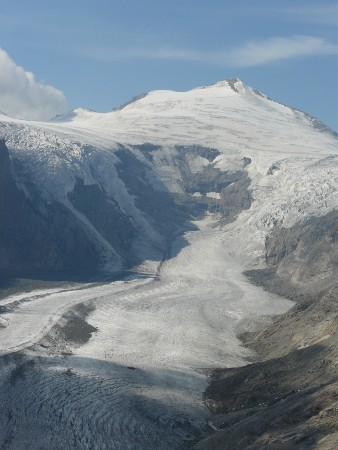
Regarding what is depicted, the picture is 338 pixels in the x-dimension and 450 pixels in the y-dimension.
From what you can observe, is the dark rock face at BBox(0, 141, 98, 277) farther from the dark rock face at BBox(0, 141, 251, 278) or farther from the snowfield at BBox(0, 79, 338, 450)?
the snowfield at BBox(0, 79, 338, 450)

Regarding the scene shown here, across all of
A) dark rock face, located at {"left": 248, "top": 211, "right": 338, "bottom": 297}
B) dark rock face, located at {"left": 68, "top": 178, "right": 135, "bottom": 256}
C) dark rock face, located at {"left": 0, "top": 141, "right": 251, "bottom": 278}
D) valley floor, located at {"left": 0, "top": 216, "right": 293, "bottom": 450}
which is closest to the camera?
valley floor, located at {"left": 0, "top": 216, "right": 293, "bottom": 450}

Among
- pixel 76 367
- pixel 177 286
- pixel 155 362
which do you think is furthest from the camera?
pixel 177 286

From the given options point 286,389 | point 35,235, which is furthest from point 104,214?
point 286,389

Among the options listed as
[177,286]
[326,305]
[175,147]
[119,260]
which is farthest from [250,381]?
[175,147]

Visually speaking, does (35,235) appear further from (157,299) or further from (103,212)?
(157,299)

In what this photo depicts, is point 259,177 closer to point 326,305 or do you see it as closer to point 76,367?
point 326,305

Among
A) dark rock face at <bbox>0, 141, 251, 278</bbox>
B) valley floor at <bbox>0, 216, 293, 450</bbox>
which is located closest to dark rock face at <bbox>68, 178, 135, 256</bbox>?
dark rock face at <bbox>0, 141, 251, 278</bbox>

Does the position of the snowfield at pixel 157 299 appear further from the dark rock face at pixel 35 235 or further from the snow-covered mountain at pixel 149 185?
the dark rock face at pixel 35 235
